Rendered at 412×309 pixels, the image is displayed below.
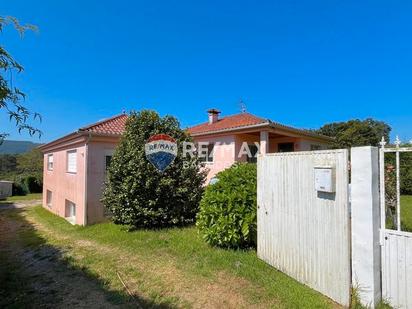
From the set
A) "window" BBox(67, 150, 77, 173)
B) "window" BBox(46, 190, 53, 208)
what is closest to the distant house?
"window" BBox(67, 150, 77, 173)

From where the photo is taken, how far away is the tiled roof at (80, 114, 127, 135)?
13.9m

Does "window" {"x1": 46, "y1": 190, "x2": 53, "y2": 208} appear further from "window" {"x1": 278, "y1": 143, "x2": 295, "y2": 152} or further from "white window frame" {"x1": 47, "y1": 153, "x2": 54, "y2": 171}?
"window" {"x1": 278, "y1": 143, "x2": 295, "y2": 152}

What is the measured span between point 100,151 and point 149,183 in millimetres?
4477

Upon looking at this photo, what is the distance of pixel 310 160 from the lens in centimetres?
514

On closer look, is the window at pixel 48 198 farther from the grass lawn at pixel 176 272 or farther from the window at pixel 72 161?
the grass lawn at pixel 176 272

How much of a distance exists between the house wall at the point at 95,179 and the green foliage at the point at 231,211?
736 centimetres

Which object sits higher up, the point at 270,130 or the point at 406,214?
the point at 270,130

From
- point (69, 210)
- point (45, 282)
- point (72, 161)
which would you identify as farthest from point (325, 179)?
point (69, 210)

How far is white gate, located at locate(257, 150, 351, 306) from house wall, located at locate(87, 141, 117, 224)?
9.15 m

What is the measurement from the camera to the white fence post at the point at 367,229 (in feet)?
13.7

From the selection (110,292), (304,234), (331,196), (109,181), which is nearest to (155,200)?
(109,181)

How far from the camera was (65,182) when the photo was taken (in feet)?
54.2

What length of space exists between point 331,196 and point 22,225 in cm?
1640

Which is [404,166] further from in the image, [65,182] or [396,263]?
[65,182]
